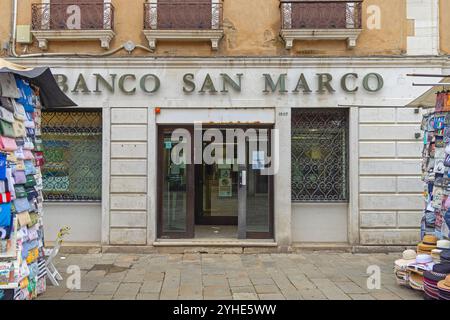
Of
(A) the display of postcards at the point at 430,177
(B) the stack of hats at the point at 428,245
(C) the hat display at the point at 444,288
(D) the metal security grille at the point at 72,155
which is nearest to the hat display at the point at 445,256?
(C) the hat display at the point at 444,288

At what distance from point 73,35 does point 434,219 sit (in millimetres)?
6875

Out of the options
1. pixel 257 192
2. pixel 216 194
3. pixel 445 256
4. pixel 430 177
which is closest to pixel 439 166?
pixel 430 177

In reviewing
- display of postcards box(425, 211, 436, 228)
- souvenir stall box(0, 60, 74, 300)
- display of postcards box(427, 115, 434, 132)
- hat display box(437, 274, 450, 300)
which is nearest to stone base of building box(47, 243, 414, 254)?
display of postcards box(425, 211, 436, 228)

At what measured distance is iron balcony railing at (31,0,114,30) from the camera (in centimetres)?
832

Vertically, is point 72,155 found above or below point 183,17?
below

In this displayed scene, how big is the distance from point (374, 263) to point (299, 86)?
3.46 m

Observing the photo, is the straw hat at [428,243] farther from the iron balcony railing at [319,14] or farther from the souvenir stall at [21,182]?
the souvenir stall at [21,182]

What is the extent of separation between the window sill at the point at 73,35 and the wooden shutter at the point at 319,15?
138 inches

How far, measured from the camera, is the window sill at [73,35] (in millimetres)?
8211

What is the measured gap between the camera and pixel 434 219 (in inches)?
246

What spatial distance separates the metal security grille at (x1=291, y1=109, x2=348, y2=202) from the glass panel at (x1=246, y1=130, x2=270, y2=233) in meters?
0.57

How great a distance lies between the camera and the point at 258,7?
8.48m

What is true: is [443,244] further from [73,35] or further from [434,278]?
[73,35]

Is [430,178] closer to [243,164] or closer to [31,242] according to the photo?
[243,164]
